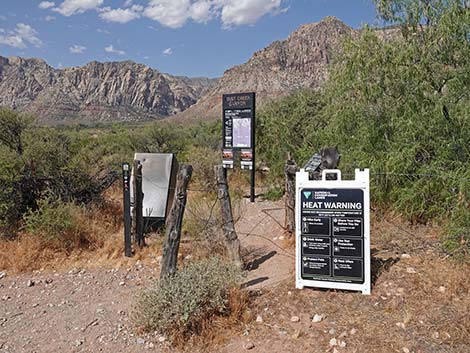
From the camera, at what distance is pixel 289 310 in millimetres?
4098

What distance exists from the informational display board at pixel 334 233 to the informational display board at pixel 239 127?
5.33 m

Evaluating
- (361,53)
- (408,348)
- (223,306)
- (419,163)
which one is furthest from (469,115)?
(223,306)

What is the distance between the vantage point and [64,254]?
21.3 ft

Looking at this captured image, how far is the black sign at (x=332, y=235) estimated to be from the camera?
4.29 m

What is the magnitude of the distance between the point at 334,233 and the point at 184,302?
1790 mm

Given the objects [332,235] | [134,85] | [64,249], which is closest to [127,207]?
[64,249]

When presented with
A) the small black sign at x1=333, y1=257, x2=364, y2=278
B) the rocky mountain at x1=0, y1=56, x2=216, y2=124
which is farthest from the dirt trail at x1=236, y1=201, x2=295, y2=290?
the rocky mountain at x1=0, y1=56, x2=216, y2=124

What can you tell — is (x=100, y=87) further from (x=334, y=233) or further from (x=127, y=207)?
(x=334, y=233)

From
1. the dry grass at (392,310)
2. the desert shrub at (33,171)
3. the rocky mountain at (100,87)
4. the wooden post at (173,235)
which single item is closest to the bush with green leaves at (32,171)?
the desert shrub at (33,171)

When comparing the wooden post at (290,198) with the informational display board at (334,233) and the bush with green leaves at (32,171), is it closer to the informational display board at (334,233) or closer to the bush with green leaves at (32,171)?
the informational display board at (334,233)

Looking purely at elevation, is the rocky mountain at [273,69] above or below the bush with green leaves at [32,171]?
above

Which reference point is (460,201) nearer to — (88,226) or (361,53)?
(361,53)

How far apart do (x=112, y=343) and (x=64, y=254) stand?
9.82 ft

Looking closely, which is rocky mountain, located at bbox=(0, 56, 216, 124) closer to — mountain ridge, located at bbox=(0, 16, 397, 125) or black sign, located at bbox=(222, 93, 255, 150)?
mountain ridge, located at bbox=(0, 16, 397, 125)
